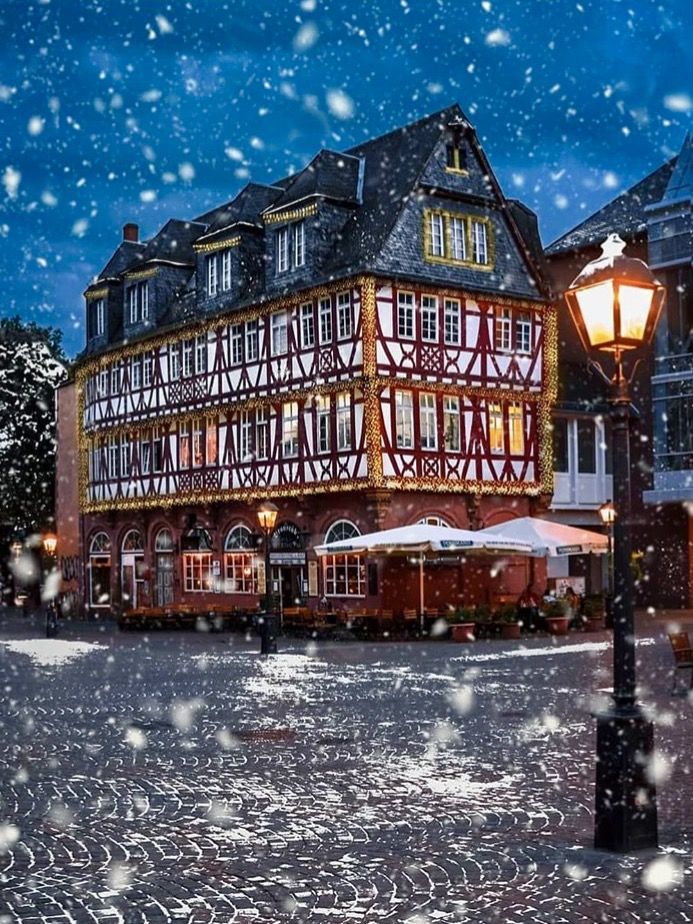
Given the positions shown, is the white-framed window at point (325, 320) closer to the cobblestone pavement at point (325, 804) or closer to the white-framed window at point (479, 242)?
the white-framed window at point (479, 242)

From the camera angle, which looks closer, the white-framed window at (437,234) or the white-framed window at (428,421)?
the white-framed window at (428,421)

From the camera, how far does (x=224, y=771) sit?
37.3 feet

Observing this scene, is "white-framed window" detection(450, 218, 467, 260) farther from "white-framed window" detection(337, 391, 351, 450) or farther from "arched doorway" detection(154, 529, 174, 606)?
"arched doorway" detection(154, 529, 174, 606)

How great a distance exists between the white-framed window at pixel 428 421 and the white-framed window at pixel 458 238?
15.2 ft

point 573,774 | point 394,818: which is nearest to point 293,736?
point 573,774

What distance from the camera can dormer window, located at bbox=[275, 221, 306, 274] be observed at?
133ft

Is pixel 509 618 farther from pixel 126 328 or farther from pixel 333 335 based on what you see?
pixel 126 328

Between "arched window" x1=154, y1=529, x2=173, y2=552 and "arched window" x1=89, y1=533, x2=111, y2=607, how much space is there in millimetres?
3887

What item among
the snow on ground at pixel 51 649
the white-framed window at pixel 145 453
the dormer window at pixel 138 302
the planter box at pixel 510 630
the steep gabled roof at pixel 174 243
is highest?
the steep gabled roof at pixel 174 243

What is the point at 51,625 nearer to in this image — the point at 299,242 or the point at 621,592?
the point at 299,242

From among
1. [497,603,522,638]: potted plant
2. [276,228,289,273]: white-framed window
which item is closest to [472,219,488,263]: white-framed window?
[276,228,289,273]: white-framed window

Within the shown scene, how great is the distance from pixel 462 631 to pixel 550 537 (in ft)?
10.7

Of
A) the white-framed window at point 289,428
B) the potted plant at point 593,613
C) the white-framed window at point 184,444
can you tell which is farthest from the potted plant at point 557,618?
the white-framed window at point 184,444

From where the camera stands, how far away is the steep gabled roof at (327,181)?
134 feet
